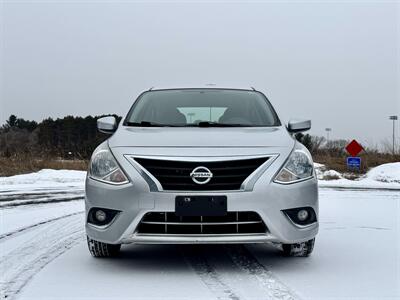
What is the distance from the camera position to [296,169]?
395 cm

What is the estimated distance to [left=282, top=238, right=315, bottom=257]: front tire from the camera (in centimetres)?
436

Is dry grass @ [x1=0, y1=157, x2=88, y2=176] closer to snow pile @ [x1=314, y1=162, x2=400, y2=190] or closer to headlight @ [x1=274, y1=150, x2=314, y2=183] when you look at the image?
snow pile @ [x1=314, y1=162, x2=400, y2=190]

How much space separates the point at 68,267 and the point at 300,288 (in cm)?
187

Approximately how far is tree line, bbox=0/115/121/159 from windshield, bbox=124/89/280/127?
80 centimetres

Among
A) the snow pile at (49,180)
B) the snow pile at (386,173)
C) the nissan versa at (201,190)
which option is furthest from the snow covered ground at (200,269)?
the snow pile at (386,173)

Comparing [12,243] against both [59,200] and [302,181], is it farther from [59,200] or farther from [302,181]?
[59,200]

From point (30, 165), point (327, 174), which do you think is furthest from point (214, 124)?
point (327, 174)

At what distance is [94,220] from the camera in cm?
396

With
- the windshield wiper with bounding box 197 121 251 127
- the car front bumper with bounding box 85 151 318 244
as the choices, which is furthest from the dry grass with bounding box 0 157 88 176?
the car front bumper with bounding box 85 151 318 244

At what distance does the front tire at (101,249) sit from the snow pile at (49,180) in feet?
26.3

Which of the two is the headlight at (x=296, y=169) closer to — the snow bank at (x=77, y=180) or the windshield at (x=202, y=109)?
the windshield at (x=202, y=109)

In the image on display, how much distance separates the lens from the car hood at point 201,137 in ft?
12.9

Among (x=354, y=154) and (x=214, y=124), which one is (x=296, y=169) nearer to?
(x=214, y=124)

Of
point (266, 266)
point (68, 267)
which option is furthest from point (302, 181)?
point (68, 267)
